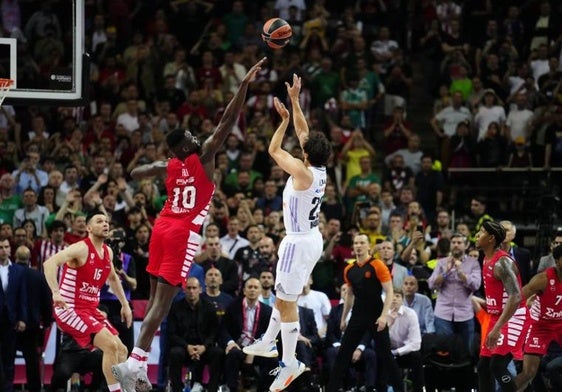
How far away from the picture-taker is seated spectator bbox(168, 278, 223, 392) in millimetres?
17266

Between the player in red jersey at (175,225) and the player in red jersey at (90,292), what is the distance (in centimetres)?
97

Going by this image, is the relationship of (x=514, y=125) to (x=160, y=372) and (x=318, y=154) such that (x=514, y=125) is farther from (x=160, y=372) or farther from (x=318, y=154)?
(x=318, y=154)

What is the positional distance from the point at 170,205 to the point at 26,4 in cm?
1393

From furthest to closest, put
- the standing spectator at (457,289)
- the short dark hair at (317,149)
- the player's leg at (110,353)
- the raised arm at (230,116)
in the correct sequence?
1. the standing spectator at (457,289)
2. the player's leg at (110,353)
3. the short dark hair at (317,149)
4. the raised arm at (230,116)

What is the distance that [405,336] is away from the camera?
17625 mm

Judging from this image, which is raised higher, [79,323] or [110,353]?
[79,323]

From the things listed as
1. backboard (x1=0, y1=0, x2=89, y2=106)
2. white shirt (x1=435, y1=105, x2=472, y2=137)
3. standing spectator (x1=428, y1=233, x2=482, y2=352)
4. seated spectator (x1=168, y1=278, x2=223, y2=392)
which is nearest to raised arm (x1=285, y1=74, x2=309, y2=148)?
backboard (x1=0, y1=0, x2=89, y2=106)

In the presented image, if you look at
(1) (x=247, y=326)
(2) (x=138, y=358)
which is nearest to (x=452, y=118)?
(1) (x=247, y=326)

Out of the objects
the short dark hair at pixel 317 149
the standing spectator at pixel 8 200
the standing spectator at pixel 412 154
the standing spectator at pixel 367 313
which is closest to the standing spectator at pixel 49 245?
the standing spectator at pixel 8 200

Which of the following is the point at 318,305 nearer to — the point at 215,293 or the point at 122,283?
the point at 215,293

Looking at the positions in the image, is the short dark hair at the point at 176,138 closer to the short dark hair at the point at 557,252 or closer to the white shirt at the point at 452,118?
the short dark hair at the point at 557,252

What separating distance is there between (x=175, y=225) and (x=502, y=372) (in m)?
4.12

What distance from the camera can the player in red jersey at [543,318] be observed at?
49.2ft

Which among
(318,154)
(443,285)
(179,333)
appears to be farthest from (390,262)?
(318,154)
